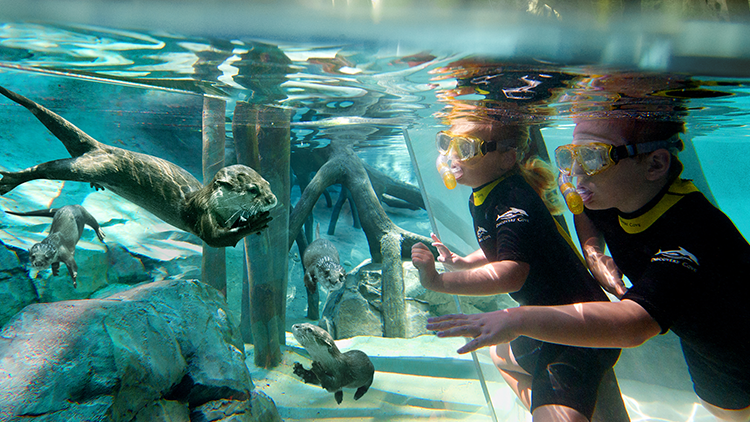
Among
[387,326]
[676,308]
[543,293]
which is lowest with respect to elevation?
[387,326]

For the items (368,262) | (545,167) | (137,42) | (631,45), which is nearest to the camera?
(631,45)

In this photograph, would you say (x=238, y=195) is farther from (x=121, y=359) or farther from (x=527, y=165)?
(x=527, y=165)

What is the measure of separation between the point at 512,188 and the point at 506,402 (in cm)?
339

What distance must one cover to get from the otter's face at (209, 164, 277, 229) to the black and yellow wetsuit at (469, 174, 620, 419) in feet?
6.53

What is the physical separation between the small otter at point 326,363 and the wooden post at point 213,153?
3018 mm

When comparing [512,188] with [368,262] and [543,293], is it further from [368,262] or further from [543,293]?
[368,262]

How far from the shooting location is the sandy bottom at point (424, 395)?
397 cm

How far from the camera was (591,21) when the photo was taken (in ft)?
6.39

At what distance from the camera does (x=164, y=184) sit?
1.65m

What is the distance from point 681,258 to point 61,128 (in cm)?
341

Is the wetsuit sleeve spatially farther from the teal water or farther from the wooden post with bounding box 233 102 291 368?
the wooden post with bounding box 233 102 291 368

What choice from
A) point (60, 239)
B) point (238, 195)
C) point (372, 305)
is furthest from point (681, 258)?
point (60, 239)

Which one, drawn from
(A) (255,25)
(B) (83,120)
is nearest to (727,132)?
(A) (255,25)

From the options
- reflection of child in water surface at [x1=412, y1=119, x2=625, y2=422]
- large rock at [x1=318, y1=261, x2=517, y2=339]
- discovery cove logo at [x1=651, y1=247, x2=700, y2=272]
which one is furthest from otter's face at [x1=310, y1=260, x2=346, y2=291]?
large rock at [x1=318, y1=261, x2=517, y2=339]
